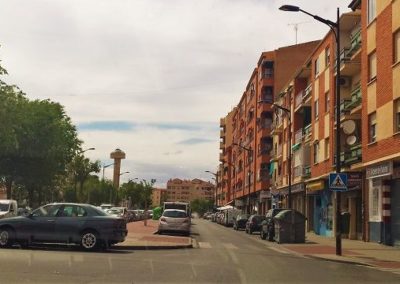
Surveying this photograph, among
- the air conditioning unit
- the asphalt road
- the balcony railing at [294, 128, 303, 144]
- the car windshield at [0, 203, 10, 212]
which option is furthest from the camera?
the balcony railing at [294, 128, 303, 144]

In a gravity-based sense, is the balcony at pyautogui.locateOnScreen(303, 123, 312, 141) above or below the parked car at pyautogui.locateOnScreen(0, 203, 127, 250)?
above

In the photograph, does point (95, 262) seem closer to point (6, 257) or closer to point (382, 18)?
point (6, 257)

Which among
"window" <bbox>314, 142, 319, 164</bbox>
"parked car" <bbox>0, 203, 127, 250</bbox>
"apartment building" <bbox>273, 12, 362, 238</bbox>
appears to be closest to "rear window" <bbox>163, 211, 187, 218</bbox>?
"apartment building" <bbox>273, 12, 362, 238</bbox>

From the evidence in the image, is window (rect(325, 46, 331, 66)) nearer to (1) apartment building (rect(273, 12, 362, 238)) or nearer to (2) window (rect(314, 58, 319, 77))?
(1) apartment building (rect(273, 12, 362, 238))

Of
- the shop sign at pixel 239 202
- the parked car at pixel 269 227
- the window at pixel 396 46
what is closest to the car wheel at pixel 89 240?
the parked car at pixel 269 227

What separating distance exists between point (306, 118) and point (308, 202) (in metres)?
7.08

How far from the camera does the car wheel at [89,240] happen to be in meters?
19.3

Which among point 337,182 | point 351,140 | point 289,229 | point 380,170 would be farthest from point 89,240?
point 351,140

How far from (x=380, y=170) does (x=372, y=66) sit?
546 cm

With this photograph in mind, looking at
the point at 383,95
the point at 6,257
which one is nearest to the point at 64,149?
the point at 383,95

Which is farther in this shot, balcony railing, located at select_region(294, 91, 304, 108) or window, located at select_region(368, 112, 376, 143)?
balcony railing, located at select_region(294, 91, 304, 108)

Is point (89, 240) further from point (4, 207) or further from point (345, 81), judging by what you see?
point (345, 81)

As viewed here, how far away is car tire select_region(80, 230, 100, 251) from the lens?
63.5 ft

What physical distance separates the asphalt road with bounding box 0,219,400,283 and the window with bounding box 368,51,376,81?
13520 millimetres
